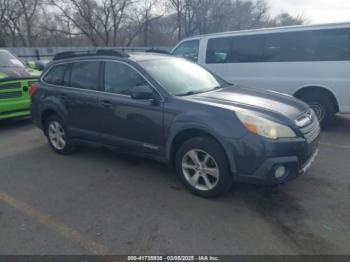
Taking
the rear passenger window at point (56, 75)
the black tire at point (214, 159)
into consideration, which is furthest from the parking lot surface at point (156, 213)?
the rear passenger window at point (56, 75)

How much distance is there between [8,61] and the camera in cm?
734

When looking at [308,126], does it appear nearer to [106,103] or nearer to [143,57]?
[143,57]

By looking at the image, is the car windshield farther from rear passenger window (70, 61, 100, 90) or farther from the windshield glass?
the windshield glass

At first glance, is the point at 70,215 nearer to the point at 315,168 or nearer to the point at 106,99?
the point at 106,99

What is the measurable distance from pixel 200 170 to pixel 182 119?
636 millimetres

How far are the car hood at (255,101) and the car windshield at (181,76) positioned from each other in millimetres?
213

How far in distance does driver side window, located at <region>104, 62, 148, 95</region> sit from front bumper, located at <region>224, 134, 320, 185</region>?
1518 mm

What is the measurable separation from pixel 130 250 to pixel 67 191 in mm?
1502

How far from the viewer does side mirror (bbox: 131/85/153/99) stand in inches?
137

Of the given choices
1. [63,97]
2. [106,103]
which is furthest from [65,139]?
[106,103]

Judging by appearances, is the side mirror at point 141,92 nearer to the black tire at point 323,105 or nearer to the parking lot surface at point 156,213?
the parking lot surface at point 156,213

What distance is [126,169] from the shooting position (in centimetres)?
430

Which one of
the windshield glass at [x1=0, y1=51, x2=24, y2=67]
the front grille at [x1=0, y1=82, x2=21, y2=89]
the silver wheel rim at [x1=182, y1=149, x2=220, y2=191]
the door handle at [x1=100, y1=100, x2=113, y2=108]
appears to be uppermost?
the windshield glass at [x1=0, y1=51, x2=24, y2=67]

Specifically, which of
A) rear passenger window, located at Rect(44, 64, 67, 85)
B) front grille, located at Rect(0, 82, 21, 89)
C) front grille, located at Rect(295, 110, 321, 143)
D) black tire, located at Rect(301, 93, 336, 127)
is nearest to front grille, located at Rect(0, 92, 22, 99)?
front grille, located at Rect(0, 82, 21, 89)
